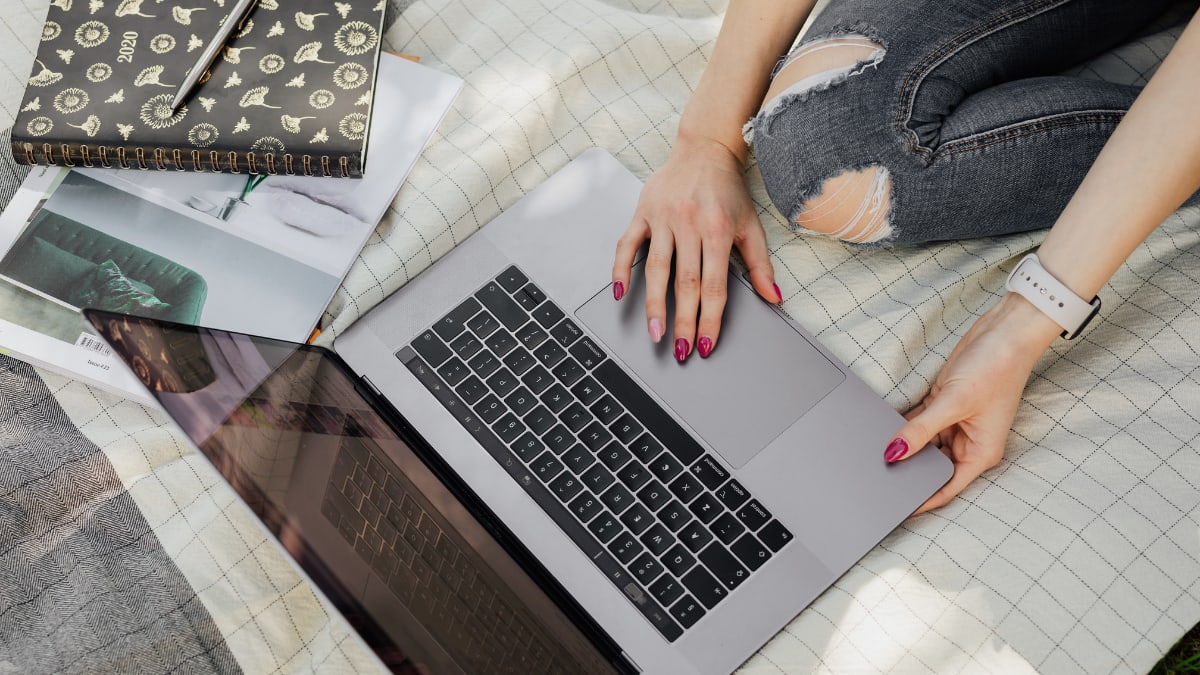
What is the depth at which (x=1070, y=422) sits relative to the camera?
0.91 m

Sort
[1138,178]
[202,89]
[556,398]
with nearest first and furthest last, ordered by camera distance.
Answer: [1138,178] < [556,398] < [202,89]

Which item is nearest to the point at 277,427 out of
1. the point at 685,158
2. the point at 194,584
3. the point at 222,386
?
the point at 222,386

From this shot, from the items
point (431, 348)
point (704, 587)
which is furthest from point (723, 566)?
point (431, 348)

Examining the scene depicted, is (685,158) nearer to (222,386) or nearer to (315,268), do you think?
(315,268)

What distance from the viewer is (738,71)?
1031mm

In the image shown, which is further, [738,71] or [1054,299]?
[738,71]

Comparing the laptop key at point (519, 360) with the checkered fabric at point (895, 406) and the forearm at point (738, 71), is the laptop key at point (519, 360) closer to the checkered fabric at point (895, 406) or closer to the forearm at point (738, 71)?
the checkered fabric at point (895, 406)

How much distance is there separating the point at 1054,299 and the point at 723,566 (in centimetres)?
40

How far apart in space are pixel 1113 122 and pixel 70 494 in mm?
1116

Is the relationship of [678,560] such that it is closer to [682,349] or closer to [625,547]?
[625,547]

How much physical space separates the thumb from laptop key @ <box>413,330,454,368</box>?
1.45 ft

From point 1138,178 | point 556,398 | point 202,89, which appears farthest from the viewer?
point 202,89

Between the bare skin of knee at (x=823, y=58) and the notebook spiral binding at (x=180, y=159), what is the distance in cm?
48

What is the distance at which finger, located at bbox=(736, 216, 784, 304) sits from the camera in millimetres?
946
